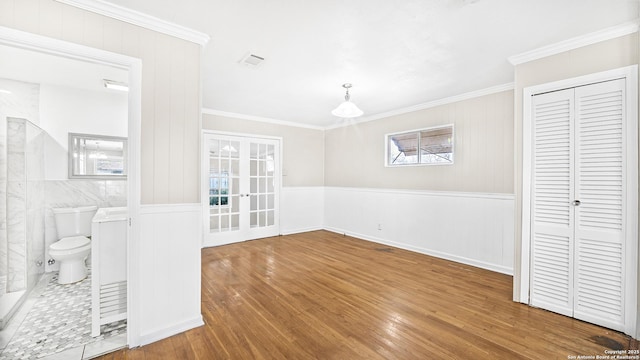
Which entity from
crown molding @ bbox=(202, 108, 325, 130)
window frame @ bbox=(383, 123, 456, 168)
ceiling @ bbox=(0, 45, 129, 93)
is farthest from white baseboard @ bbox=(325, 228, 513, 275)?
ceiling @ bbox=(0, 45, 129, 93)

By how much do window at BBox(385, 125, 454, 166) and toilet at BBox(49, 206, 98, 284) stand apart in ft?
15.2

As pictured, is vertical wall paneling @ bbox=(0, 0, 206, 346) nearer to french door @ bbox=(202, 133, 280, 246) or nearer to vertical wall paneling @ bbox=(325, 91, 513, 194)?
french door @ bbox=(202, 133, 280, 246)

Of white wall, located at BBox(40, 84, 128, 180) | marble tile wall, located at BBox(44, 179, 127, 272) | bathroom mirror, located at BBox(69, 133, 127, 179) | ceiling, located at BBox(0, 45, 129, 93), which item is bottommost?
marble tile wall, located at BBox(44, 179, 127, 272)

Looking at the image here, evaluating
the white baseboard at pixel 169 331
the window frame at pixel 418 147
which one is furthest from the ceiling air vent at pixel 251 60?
the window frame at pixel 418 147

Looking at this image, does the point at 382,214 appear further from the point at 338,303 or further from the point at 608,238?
the point at 608,238

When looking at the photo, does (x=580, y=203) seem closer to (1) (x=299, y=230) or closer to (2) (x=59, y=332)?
(2) (x=59, y=332)

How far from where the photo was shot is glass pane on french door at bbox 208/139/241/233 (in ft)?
15.8

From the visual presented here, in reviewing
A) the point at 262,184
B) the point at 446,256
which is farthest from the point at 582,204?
the point at 262,184

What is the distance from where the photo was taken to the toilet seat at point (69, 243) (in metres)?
2.90

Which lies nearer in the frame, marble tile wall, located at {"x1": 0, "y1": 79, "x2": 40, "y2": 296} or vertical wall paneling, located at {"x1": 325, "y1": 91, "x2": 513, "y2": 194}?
marble tile wall, located at {"x1": 0, "y1": 79, "x2": 40, "y2": 296}

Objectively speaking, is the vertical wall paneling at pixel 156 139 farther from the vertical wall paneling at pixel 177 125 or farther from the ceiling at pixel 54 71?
the ceiling at pixel 54 71

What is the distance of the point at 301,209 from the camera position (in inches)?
235

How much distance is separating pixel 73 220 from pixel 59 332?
1.89m

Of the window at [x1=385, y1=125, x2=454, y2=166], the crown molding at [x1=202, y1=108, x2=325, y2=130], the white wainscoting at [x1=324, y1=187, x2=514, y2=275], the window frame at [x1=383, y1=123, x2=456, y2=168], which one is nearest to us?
the white wainscoting at [x1=324, y1=187, x2=514, y2=275]
